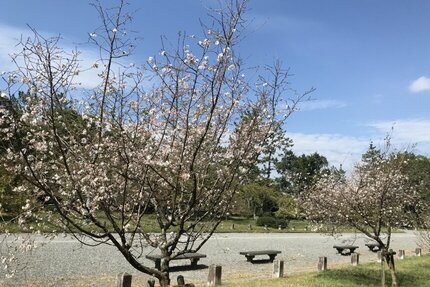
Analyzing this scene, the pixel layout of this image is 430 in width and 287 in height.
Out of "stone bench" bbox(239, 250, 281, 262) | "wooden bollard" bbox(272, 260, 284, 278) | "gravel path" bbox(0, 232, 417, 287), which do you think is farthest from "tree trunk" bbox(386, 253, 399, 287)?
"stone bench" bbox(239, 250, 281, 262)

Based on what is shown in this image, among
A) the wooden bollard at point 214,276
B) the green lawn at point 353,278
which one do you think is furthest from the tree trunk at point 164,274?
the green lawn at point 353,278

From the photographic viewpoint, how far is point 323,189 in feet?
50.1

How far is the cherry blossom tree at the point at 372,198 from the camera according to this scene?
1220 centimetres

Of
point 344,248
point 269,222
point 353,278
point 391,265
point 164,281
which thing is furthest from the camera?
point 269,222

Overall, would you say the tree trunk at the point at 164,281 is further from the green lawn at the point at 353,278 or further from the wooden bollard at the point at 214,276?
the green lawn at the point at 353,278

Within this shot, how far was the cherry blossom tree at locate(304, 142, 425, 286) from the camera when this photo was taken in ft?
40.0

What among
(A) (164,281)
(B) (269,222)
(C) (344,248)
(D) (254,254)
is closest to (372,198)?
(D) (254,254)

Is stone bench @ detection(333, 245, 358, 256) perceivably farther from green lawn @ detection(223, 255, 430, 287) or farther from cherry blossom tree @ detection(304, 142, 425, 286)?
cherry blossom tree @ detection(304, 142, 425, 286)

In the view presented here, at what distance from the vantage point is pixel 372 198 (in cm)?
1271

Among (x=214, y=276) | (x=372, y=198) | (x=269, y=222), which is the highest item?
(x=372, y=198)

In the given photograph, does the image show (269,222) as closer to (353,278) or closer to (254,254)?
(254,254)

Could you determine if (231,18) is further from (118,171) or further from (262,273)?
(262,273)

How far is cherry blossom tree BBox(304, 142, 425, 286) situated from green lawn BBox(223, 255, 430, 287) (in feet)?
4.06

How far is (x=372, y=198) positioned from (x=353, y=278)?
2.77m
